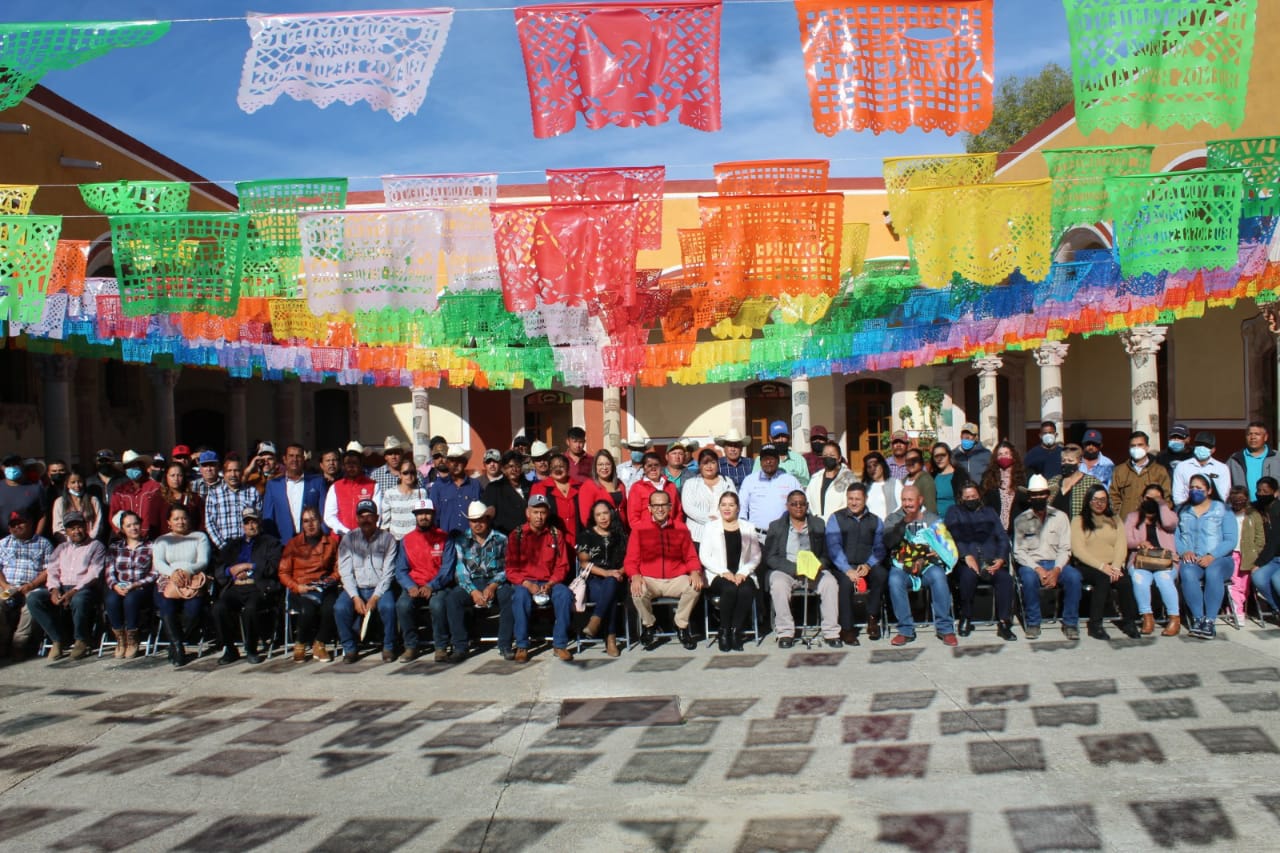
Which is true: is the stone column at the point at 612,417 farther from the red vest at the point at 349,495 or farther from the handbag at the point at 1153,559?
the handbag at the point at 1153,559

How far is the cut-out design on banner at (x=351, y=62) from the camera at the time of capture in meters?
6.26

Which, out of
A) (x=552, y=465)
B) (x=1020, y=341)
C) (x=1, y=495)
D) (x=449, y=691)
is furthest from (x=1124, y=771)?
(x=1020, y=341)

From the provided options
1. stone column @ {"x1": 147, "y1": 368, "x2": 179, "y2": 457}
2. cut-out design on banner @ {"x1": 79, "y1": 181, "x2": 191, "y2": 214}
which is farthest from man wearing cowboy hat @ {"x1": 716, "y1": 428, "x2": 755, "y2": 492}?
stone column @ {"x1": 147, "y1": 368, "x2": 179, "y2": 457}

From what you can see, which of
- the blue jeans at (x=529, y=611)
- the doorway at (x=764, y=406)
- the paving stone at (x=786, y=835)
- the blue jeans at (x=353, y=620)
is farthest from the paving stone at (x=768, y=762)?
the doorway at (x=764, y=406)

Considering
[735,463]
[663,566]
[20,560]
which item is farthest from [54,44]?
[735,463]

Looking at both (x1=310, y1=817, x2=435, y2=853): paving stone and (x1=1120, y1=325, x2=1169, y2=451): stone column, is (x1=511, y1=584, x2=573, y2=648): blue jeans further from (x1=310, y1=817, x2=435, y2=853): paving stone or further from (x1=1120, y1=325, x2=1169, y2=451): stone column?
(x1=1120, y1=325, x2=1169, y2=451): stone column

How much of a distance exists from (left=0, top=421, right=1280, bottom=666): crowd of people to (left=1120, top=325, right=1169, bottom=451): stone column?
7758 mm

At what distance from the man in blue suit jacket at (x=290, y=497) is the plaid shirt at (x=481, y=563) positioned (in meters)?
1.63

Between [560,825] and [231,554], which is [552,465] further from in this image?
[560,825]

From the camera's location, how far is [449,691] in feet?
21.0

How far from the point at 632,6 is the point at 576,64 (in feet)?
1.70

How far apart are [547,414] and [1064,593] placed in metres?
19.2

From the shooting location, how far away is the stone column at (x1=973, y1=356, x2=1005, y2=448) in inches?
810

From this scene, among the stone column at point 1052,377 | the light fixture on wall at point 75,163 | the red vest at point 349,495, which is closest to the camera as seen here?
the red vest at point 349,495
